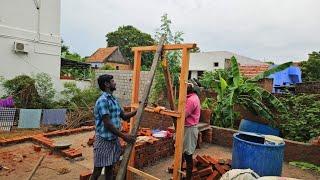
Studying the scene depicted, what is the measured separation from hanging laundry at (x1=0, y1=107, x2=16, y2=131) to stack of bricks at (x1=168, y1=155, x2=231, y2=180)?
735 cm

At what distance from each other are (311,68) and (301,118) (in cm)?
1624

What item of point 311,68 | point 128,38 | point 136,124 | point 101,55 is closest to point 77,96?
point 136,124

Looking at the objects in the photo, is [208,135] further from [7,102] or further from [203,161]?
[7,102]

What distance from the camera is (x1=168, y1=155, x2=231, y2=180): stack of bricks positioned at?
5.32 m

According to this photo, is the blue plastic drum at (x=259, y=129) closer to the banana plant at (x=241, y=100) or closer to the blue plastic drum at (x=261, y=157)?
the banana plant at (x=241, y=100)

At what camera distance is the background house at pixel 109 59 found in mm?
38719

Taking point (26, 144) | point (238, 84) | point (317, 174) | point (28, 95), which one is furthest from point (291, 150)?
point (28, 95)

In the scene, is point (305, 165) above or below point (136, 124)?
below

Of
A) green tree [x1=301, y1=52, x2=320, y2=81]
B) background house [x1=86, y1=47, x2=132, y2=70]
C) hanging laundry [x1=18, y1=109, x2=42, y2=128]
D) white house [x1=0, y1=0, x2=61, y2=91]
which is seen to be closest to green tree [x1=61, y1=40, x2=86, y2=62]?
background house [x1=86, y1=47, x2=132, y2=70]

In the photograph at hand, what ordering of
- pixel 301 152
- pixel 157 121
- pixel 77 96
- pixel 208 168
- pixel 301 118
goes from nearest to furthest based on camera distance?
pixel 208 168
pixel 301 152
pixel 301 118
pixel 157 121
pixel 77 96

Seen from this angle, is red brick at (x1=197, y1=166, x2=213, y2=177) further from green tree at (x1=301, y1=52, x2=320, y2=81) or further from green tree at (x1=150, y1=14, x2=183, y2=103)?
green tree at (x1=301, y1=52, x2=320, y2=81)

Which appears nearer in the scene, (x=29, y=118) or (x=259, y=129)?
(x=259, y=129)

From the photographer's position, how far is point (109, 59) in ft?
128

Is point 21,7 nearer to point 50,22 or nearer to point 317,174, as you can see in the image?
point 50,22
